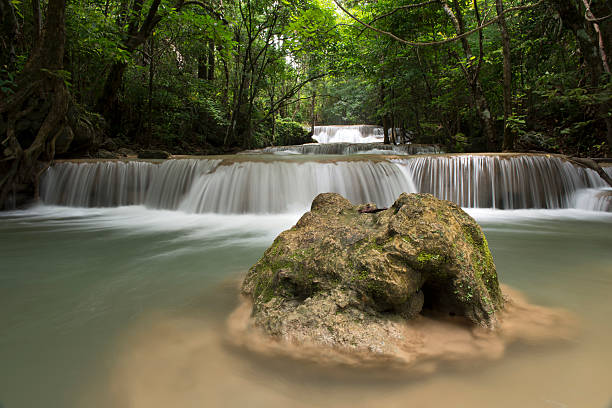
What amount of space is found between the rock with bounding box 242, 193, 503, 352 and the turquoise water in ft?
0.70

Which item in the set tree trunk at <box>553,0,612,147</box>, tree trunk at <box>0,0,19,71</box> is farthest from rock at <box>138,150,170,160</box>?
tree trunk at <box>553,0,612,147</box>

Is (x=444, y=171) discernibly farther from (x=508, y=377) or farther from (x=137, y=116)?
(x=137, y=116)

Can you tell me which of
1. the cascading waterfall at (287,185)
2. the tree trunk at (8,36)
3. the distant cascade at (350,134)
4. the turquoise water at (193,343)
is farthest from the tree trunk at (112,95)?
the distant cascade at (350,134)

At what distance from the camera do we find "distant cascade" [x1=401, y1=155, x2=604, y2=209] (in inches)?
275

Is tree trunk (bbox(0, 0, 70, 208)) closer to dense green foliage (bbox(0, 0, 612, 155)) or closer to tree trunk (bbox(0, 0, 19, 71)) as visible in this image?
dense green foliage (bbox(0, 0, 612, 155))

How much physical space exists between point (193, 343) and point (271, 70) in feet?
49.1

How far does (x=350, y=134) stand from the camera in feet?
95.9

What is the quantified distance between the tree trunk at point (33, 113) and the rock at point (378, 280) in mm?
7116

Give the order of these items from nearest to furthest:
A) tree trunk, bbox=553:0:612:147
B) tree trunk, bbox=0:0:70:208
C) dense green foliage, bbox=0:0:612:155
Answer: tree trunk, bbox=0:0:70:208 < tree trunk, bbox=553:0:612:147 < dense green foliage, bbox=0:0:612:155

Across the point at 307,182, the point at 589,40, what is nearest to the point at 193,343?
the point at 307,182

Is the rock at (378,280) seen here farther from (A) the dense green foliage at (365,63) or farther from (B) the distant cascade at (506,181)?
(A) the dense green foliage at (365,63)

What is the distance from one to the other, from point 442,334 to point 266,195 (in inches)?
222

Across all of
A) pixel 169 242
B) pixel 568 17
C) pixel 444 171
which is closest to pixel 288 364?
pixel 169 242

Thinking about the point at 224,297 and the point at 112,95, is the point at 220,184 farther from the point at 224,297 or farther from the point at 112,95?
the point at 112,95
